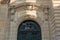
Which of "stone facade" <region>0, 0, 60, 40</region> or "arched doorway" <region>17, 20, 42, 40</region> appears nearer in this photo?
"stone facade" <region>0, 0, 60, 40</region>

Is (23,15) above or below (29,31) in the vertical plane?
above

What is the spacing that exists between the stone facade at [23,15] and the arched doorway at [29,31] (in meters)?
0.31

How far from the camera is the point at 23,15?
31.7 ft

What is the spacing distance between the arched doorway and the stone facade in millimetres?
313

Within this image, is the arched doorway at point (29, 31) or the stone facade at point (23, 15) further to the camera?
the arched doorway at point (29, 31)

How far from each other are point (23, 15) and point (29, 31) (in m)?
1.20

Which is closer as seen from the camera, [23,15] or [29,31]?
[29,31]

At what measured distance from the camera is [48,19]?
31.4ft

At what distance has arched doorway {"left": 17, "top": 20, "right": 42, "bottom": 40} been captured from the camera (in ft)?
30.8

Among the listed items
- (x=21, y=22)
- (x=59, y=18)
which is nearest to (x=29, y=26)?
(x=21, y=22)

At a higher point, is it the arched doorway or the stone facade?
the stone facade

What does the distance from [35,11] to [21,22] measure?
1263 mm

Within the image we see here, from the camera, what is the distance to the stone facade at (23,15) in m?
9.18

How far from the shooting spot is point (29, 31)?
31.2 ft
